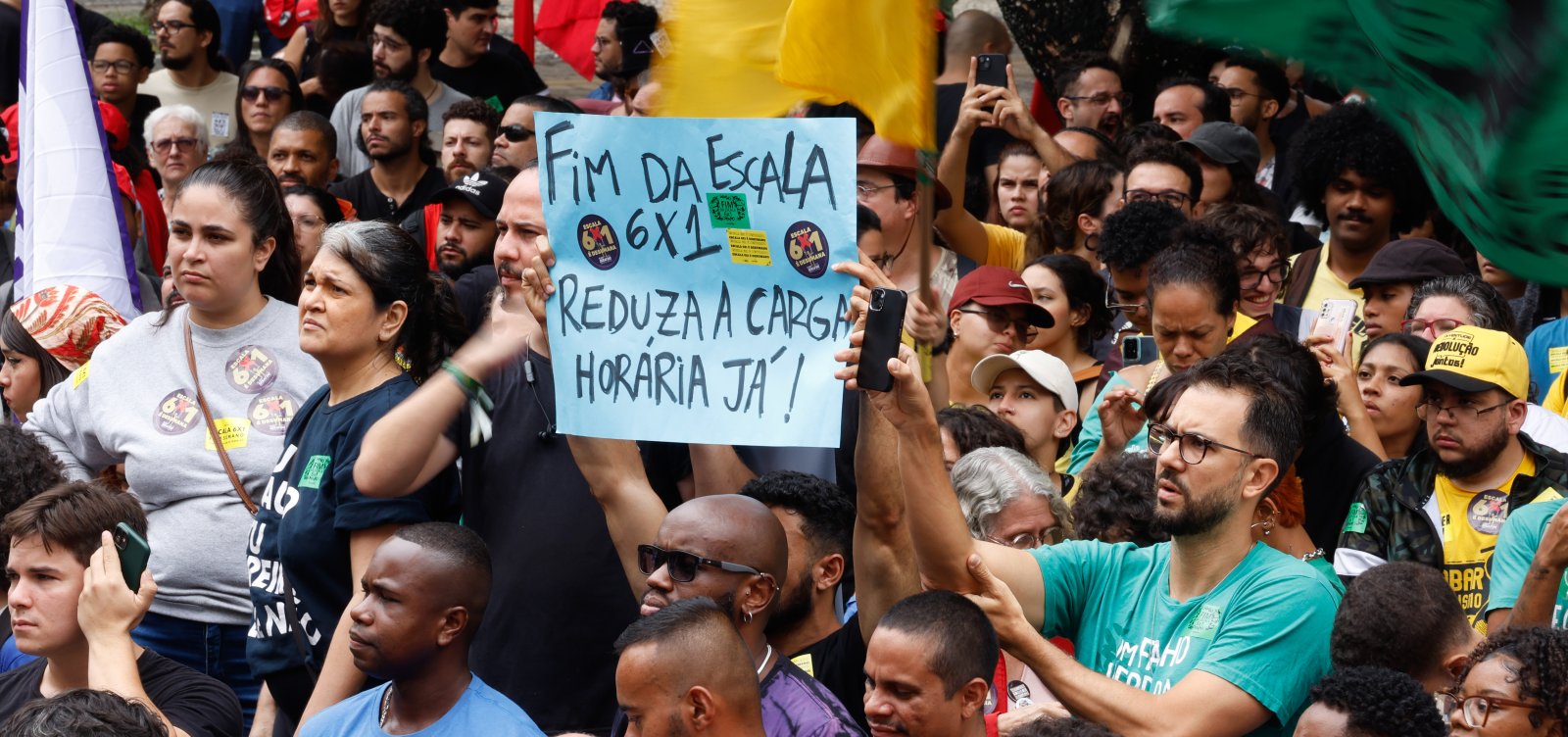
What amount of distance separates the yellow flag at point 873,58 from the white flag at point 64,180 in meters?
4.27

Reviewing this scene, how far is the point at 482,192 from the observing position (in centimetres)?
697

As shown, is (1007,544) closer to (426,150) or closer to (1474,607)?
(1474,607)

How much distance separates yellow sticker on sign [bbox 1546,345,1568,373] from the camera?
6145 mm

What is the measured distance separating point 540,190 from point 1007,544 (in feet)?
4.70

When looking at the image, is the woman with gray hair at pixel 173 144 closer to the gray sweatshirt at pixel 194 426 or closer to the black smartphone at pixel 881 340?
the gray sweatshirt at pixel 194 426

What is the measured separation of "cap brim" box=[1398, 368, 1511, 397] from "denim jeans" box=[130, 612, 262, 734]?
3213 mm

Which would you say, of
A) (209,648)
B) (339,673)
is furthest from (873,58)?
(209,648)

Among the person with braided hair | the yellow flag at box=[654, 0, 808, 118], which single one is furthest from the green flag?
the person with braided hair

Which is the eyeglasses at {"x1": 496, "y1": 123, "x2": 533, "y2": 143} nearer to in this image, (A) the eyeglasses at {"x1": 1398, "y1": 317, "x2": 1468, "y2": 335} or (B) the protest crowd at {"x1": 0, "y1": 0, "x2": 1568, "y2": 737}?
(B) the protest crowd at {"x1": 0, "y1": 0, "x2": 1568, "y2": 737}

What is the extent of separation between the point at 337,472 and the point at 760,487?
1.01 metres

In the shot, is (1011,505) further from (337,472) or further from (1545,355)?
(1545,355)

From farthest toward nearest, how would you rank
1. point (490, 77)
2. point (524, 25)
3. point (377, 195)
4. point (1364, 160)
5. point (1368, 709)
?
1. point (524, 25)
2. point (490, 77)
3. point (377, 195)
4. point (1364, 160)
5. point (1368, 709)

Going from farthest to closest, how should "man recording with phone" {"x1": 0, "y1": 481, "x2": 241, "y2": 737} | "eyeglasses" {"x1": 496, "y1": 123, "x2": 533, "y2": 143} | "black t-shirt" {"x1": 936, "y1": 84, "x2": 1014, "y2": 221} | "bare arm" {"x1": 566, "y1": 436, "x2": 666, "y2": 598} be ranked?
"black t-shirt" {"x1": 936, "y1": 84, "x2": 1014, "y2": 221}
"eyeglasses" {"x1": 496, "y1": 123, "x2": 533, "y2": 143}
"man recording with phone" {"x1": 0, "y1": 481, "x2": 241, "y2": 737}
"bare arm" {"x1": 566, "y1": 436, "x2": 666, "y2": 598}

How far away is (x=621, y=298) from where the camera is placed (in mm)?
4500
